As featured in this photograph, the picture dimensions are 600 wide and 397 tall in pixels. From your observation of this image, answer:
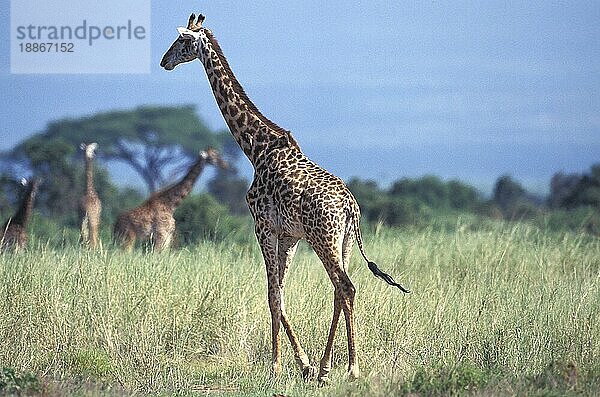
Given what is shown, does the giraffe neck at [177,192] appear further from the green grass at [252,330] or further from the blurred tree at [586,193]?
the blurred tree at [586,193]

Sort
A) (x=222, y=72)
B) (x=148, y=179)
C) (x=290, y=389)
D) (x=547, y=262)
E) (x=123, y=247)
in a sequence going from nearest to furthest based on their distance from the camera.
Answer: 1. (x=290, y=389)
2. (x=222, y=72)
3. (x=547, y=262)
4. (x=123, y=247)
5. (x=148, y=179)

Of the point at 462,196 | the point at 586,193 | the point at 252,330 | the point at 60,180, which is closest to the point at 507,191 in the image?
the point at 462,196

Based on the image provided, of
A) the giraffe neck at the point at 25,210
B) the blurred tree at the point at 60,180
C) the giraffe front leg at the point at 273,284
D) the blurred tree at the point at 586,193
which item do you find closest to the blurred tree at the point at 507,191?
the blurred tree at the point at 586,193

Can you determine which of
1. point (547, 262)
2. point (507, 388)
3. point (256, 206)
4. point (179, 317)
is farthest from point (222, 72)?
point (547, 262)

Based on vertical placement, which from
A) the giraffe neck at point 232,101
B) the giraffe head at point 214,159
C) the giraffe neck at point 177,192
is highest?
the giraffe neck at point 232,101

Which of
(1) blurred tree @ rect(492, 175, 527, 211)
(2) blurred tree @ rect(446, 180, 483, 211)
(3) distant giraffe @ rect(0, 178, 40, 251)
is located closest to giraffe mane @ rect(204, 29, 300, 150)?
(3) distant giraffe @ rect(0, 178, 40, 251)

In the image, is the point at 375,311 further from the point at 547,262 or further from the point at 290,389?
the point at 547,262

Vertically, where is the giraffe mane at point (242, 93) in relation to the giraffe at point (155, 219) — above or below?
above

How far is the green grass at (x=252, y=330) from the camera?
22.7 ft

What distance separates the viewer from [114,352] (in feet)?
25.4

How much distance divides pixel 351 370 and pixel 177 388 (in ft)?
3.46

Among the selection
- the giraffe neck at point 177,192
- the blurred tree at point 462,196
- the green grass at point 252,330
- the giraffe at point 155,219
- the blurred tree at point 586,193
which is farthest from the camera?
the blurred tree at point 462,196

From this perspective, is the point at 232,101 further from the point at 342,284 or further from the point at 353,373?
the point at 353,373

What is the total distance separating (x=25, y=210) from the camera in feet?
39.4
